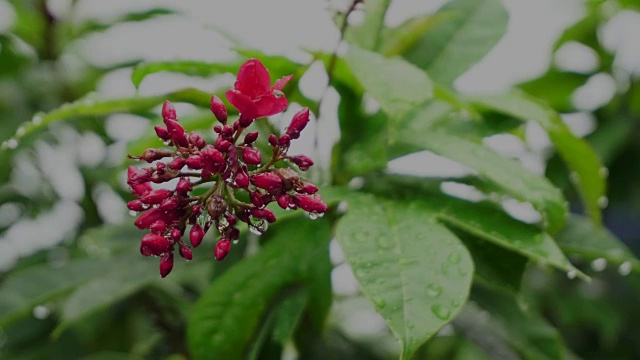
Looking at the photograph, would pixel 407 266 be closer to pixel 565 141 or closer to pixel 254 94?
pixel 254 94

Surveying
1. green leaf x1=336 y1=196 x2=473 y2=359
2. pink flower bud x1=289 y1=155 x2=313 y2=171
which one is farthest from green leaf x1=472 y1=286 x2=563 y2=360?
pink flower bud x1=289 y1=155 x2=313 y2=171

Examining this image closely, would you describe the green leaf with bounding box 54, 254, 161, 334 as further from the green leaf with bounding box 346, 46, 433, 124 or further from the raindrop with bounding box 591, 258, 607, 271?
the raindrop with bounding box 591, 258, 607, 271

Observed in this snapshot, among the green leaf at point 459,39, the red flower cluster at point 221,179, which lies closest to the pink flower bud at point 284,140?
the red flower cluster at point 221,179

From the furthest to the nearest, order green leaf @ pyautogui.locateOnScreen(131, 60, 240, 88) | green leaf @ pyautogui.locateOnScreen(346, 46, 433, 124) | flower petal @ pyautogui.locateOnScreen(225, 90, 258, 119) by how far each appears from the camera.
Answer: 1. green leaf @ pyautogui.locateOnScreen(131, 60, 240, 88)
2. green leaf @ pyautogui.locateOnScreen(346, 46, 433, 124)
3. flower petal @ pyautogui.locateOnScreen(225, 90, 258, 119)

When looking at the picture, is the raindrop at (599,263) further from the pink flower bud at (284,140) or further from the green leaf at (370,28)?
the pink flower bud at (284,140)

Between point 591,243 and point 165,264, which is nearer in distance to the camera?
point 165,264

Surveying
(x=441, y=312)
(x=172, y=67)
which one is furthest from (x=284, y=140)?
(x=172, y=67)

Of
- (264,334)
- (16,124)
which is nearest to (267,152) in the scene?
(264,334)
